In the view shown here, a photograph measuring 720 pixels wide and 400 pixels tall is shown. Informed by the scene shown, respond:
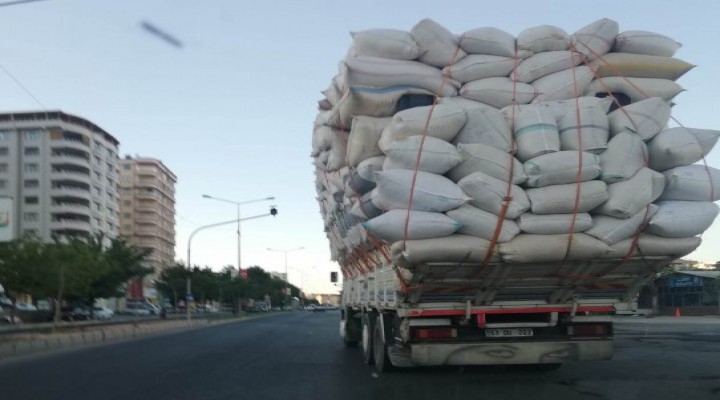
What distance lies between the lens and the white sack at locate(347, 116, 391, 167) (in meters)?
10.6

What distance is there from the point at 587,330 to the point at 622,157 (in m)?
2.59

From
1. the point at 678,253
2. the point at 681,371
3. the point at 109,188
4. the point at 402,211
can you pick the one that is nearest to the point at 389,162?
the point at 402,211

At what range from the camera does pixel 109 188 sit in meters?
112

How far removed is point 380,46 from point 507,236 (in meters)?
3.44

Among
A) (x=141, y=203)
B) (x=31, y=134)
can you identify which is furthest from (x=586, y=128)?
(x=141, y=203)

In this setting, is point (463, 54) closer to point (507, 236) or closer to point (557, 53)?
point (557, 53)

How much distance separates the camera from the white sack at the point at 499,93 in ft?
34.0

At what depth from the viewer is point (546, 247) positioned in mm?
9305

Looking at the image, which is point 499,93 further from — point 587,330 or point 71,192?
point 71,192

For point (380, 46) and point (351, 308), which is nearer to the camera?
point (380, 46)

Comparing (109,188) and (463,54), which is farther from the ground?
(109,188)

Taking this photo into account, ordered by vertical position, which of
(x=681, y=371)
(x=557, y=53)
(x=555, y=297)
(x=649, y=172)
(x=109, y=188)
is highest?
(x=109, y=188)

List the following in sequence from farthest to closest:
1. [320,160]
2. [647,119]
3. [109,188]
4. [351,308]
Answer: [109,188] → [351,308] → [320,160] → [647,119]

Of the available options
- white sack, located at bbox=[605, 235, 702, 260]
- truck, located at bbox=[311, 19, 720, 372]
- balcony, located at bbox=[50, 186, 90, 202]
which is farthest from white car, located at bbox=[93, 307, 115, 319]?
white sack, located at bbox=[605, 235, 702, 260]
